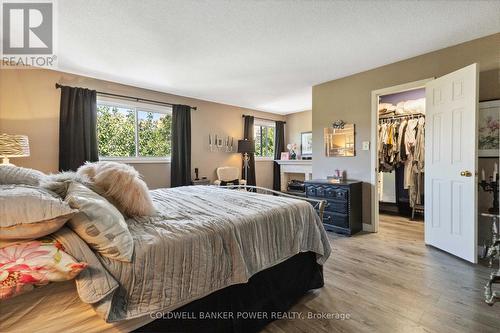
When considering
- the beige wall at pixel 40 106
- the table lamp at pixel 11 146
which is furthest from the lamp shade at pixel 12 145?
the beige wall at pixel 40 106

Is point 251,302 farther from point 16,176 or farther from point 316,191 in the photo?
point 316,191

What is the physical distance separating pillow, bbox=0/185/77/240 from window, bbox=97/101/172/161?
337cm

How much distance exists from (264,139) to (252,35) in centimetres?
408

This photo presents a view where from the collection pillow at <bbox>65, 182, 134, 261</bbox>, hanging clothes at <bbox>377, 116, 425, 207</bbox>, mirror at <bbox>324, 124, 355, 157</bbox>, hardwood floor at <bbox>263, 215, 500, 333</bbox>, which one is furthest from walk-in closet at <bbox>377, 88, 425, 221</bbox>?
pillow at <bbox>65, 182, 134, 261</bbox>

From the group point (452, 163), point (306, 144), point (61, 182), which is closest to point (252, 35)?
point (61, 182)

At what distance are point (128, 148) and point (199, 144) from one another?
4.46 ft

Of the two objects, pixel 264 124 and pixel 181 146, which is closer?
pixel 181 146

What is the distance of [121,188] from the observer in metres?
1.41

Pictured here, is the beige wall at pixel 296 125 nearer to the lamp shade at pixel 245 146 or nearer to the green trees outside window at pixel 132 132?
the lamp shade at pixel 245 146

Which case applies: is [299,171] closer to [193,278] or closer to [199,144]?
[199,144]

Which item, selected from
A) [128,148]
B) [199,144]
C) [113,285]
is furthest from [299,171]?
[113,285]

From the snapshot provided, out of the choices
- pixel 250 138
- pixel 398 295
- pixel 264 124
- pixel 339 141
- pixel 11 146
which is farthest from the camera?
pixel 264 124

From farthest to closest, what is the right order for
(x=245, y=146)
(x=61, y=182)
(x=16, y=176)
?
(x=245, y=146), (x=61, y=182), (x=16, y=176)

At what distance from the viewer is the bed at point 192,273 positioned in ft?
2.86
